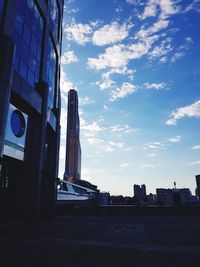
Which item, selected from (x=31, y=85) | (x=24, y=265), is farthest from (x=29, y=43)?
(x=24, y=265)

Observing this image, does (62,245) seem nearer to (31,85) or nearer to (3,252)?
(3,252)

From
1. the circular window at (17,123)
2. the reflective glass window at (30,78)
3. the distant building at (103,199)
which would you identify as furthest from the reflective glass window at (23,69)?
the distant building at (103,199)

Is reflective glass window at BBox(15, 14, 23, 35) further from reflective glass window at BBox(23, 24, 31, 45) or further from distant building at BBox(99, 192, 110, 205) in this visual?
distant building at BBox(99, 192, 110, 205)

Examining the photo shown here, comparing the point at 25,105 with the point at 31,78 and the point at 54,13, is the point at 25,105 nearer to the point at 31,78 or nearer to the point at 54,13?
the point at 31,78

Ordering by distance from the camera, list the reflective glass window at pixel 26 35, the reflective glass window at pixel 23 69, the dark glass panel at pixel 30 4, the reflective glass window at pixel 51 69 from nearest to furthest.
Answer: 1. the reflective glass window at pixel 23 69
2. the reflective glass window at pixel 26 35
3. the dark glass panel at pixel 30 4
4. the reflective glass window at pixel 51 69

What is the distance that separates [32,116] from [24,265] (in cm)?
1743

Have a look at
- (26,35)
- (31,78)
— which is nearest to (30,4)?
(26,35)

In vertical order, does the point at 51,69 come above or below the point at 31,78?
above

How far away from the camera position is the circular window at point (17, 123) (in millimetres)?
19141

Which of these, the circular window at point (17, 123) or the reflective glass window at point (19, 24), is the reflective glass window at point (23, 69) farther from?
the circular window at point (17, 123)

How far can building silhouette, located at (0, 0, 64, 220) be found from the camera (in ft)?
56.5

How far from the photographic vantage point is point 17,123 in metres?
19.8

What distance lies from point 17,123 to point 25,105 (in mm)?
1665

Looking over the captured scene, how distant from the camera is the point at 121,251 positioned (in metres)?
7.42
